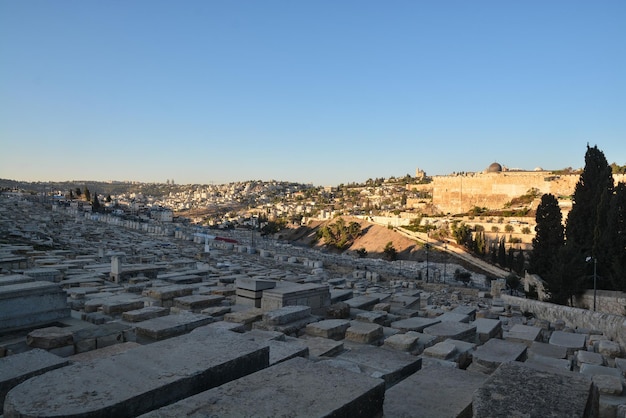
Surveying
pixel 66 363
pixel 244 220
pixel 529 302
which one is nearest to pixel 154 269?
pixel 66 363

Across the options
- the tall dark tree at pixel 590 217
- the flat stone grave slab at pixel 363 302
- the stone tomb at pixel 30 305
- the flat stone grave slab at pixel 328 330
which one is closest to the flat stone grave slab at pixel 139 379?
the flat stone grave slab at pixel 328 330

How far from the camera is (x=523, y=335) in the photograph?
5.14 m

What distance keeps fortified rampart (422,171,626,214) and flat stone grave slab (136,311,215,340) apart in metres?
62.1

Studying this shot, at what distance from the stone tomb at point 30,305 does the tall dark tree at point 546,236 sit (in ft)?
62.6

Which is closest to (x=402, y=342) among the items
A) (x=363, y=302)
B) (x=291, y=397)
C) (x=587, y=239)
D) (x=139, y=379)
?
(x=363, y=302)

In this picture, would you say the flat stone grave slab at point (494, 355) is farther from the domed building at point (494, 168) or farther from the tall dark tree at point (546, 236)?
the domed building at point (494, 168)

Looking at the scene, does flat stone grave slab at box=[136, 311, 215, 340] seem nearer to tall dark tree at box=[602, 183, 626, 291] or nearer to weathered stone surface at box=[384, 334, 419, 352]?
weathered stone surface at box=[384, 334, 419, 352]

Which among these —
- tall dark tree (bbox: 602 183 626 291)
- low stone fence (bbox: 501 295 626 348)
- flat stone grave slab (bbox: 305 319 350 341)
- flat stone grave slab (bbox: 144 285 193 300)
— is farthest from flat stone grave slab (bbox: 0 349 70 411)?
tall dark tree (bbox: 602 183 626 291)

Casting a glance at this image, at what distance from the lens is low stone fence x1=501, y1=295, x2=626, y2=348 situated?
7.21m

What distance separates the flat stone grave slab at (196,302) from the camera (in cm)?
561

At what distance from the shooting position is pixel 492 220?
43062mm

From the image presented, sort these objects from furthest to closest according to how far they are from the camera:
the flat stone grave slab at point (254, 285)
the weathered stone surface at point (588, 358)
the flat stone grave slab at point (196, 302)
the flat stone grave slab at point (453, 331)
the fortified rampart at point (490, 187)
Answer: the fortified rampart at point (490, 187)
the flat stone grave slab at point (254, 285)
the flat stone grave slab at point (196, 302)
the flat stone grave slab at point (453, 331)
the weathered stone surface at point (588, 358)

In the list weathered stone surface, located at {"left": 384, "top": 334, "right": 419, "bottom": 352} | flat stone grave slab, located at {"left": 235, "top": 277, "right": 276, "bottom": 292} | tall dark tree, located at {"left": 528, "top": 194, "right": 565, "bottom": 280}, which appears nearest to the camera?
weathered stone surface, located at {"left": 384, "top": 334, "right": 419, "bottom": 352}

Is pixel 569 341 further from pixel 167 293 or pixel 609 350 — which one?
pixel 167 293
